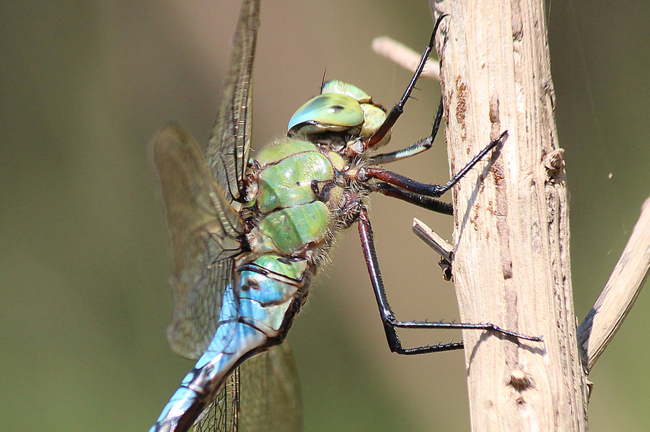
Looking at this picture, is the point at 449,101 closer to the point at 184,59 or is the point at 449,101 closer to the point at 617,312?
the point at 617,312

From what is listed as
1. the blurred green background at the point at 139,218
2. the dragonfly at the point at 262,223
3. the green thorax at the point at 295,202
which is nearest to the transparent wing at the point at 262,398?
the dragonfly at the point at 262,223

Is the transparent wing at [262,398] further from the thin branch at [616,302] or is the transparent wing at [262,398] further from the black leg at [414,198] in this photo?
the thin branch at [616,302]

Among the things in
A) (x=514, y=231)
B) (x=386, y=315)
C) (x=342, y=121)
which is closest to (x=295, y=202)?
(x=342, y=121)

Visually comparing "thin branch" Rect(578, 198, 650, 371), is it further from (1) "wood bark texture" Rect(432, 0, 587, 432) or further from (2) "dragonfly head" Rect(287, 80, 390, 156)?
(2) "dragonfly head" Rect(287, 80, 390, 156)

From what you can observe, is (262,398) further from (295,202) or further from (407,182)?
(407,182)

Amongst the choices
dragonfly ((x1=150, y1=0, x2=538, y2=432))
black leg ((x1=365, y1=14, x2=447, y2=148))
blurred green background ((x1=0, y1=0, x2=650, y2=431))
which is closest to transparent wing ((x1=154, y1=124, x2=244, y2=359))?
dragonfly ((x1=150, y1=0, x2=538, y2=432))
